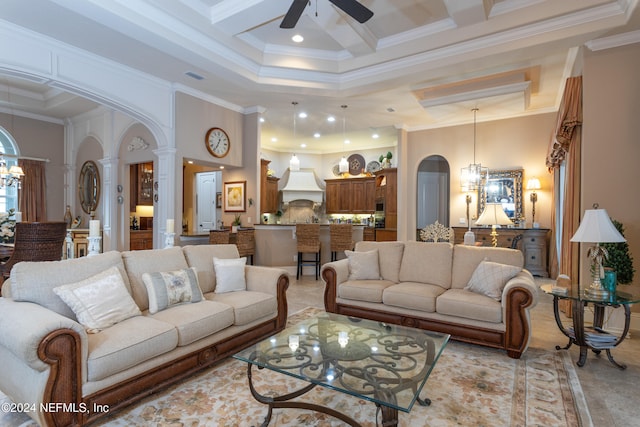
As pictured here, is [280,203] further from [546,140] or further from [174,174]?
[546,140]

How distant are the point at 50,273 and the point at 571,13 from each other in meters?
5.48

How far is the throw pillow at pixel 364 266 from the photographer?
406 cm

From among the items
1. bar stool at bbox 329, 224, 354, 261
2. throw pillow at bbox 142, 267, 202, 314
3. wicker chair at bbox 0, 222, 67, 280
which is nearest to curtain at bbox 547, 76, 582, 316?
bar stool at bbox 329, 224, 354, 261

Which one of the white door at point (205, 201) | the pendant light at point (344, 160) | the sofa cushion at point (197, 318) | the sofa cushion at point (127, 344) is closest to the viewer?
the sofa cushion at point (127, 344)

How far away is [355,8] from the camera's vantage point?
2967 mm

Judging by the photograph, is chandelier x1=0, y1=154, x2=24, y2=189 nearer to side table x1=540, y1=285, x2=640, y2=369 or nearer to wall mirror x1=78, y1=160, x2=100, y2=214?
wall mirror x1=78, y1=160, x2=100, y2=214

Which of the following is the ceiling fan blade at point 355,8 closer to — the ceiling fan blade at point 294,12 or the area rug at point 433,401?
the ceiling fan blade at point 294,12

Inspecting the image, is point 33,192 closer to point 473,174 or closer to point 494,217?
point 494,217

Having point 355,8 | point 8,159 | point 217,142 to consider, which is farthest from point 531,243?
point 8,159

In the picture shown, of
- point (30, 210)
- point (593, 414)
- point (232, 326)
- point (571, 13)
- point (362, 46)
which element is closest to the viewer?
point (593, 414)

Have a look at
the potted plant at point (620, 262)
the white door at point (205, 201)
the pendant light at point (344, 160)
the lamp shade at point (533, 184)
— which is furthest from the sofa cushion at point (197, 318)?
the white door at point (205, 201)

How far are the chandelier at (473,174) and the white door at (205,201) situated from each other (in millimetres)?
6455

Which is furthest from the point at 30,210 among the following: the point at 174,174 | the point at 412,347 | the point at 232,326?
the point at 412,347

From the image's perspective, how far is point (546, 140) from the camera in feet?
22.1
